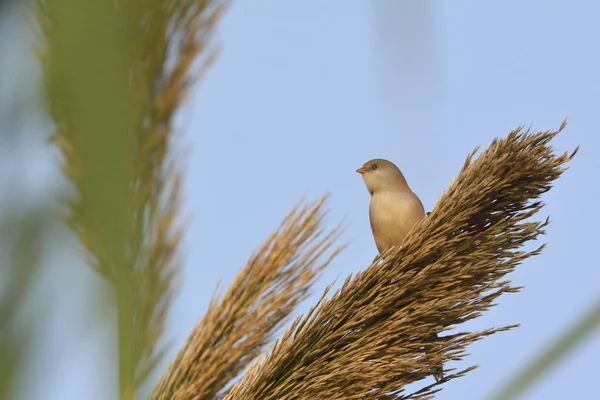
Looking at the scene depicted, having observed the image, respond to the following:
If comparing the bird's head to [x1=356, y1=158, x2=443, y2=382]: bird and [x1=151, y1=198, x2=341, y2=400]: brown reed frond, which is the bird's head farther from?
[x1=151, y1=198, x2=341, y2=400]: brown reed frond

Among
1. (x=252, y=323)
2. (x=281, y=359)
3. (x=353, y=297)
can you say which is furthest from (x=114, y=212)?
(x=252, y=323)

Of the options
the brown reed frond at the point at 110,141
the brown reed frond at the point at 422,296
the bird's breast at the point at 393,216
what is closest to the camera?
the brown reed frond at the point at 110,141

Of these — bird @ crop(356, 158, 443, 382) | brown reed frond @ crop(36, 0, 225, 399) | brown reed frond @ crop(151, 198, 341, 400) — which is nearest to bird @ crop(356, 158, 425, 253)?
bird @ crop(356, 158, 443, 382)

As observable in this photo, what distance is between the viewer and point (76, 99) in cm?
52

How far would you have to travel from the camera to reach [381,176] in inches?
185

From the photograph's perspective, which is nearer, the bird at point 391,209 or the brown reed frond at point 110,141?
the brown reed frond at point 110,141

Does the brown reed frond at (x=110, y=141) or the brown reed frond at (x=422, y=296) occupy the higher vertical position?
the brown reed frond at (x=422, y=296)

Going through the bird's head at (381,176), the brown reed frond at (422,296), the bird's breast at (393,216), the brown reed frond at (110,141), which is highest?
the bird's head at (381,176)

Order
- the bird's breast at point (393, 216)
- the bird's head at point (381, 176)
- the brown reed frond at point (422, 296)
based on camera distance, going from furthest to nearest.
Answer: the bird's head at point (381, 176)
the bird's breast at point (393, 216)
the brown reed frond at point (422, 296)

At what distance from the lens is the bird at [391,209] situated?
13.7 feet

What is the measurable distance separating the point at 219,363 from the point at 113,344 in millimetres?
1471

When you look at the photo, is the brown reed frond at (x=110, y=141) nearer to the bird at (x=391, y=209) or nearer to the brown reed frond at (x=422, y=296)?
the brown reed frond at (x=422, y=296)

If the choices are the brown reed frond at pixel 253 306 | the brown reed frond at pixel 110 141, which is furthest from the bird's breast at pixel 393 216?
the brown reed frond at pixel 110 141

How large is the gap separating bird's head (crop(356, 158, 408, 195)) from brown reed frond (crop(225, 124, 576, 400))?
2422mm
